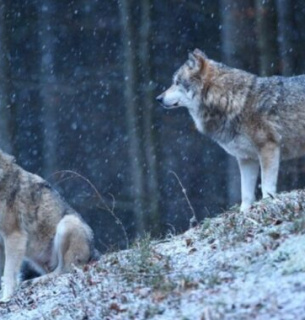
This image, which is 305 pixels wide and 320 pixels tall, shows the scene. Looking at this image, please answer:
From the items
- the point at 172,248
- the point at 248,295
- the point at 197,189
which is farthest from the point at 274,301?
the point at 197,189

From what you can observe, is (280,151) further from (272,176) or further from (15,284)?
(15,284)

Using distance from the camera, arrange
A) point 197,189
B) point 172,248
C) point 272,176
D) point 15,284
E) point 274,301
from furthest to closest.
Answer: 1. point 197,189
2. point 272,176
3. point 15,284
4. point 172,248
5. point 274,301

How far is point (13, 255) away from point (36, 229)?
→ 1.31 feet

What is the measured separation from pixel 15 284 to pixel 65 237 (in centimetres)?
65

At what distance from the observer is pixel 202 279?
7352 mm

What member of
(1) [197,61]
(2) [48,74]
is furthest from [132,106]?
(1) [197,61]

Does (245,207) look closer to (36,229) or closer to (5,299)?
(36,229)

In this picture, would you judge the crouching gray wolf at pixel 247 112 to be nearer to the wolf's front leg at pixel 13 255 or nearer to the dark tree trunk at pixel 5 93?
the wolf's front leg at pixel 13 255

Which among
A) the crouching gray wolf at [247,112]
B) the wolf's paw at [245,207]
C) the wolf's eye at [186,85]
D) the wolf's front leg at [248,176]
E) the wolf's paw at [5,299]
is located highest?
the wolf's eye at [186,85]

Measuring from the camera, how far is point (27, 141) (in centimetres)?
1897

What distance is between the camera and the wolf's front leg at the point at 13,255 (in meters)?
9.69

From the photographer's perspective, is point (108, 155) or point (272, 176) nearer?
point (272, 176)

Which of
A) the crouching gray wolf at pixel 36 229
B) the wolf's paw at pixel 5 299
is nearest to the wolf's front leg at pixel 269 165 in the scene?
the crouching gray wolf at pixel 36 229

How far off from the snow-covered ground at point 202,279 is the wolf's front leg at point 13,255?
0.44m
